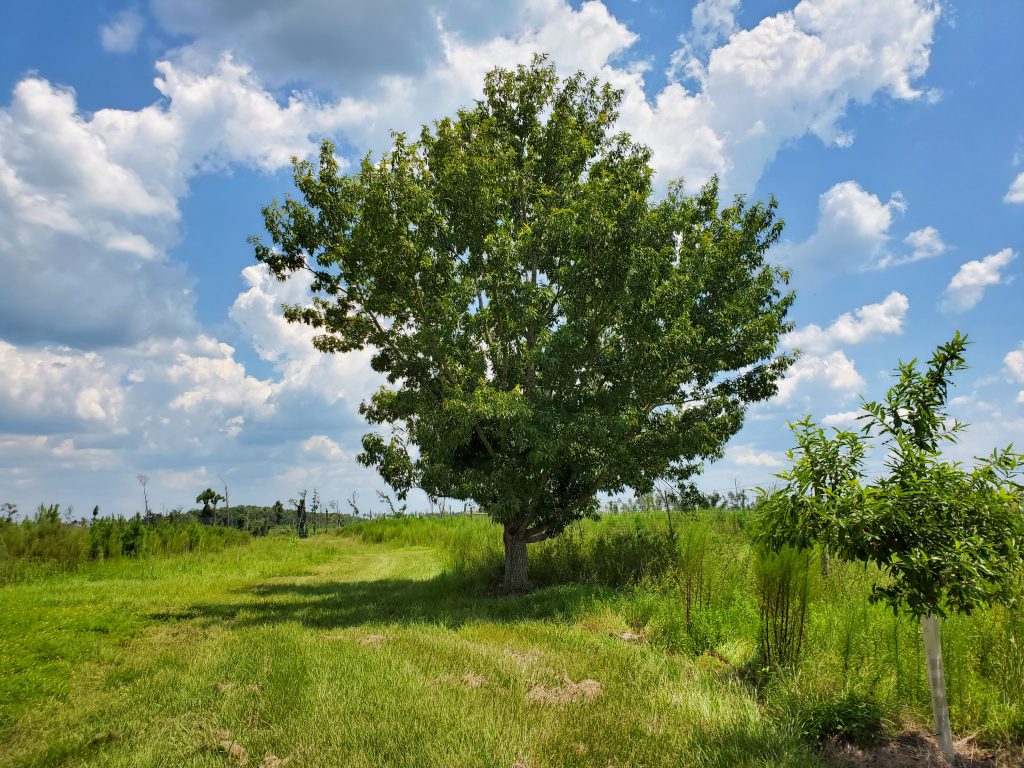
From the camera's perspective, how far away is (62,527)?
61.7 ft

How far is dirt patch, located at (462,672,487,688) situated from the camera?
6102mm

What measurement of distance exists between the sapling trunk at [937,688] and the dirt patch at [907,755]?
0.37ft

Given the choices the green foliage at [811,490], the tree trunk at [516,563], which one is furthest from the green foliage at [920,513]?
the tree trunk at [516,563]

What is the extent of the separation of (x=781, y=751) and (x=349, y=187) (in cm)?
1229

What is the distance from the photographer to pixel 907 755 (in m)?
4.53

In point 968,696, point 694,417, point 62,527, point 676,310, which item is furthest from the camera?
point 62,527

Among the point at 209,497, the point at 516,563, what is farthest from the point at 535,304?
the point at 209,497

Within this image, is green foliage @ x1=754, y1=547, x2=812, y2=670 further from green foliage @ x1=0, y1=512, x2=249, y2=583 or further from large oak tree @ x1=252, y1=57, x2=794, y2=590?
green foliage @ x1=0, y1=512, x2=249, y2=583

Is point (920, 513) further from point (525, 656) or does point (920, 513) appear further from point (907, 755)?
point (525, 656)

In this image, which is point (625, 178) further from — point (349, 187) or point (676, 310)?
point (349, 187)

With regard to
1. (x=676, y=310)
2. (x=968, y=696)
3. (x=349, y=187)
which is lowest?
(x=968, y=696)

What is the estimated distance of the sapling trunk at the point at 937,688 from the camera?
4363 mm

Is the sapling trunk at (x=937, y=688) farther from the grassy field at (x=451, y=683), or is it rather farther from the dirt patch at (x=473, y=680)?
the dirt patch at (x=473, y=680)

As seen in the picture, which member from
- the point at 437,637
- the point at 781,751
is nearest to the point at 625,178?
the point at 437,637
